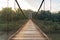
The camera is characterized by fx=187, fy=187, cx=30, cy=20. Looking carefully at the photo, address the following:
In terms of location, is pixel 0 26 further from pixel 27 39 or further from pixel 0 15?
pixel 27 39

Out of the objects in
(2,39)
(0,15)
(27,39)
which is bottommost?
(2,39)

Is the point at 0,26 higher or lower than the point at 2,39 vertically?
higher

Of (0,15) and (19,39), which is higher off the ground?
(0,15)

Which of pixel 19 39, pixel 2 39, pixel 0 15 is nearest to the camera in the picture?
pixel 19 39

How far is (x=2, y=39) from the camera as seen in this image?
6.09 metres

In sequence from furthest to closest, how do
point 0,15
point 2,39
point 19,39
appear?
1. point 2,39
2. point 0,15
3. point 19,39

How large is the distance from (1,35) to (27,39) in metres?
3.06

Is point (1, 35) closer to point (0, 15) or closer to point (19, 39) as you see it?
point (0, 15)

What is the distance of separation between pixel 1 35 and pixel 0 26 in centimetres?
175

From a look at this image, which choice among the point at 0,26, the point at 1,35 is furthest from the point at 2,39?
the point at 0,26

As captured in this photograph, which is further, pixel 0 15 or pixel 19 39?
pixel 0 15

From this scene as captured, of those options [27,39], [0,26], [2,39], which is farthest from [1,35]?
[27,39]

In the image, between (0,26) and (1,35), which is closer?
(0,26)

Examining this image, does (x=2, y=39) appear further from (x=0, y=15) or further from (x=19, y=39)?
(x=19, y=39)
